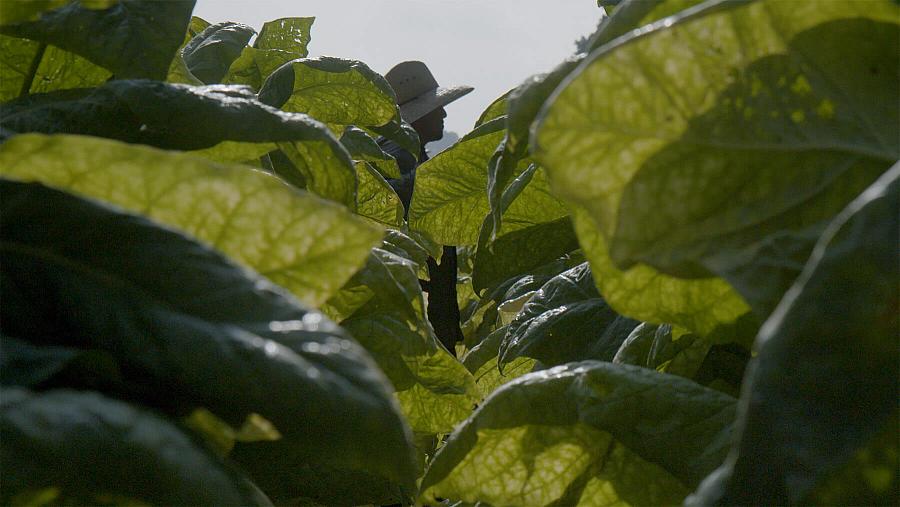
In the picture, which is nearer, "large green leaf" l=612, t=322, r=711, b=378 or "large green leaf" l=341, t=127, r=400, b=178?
"large green leaf" l=612, t=322, r=711, b=378

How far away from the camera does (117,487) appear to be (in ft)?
1.45

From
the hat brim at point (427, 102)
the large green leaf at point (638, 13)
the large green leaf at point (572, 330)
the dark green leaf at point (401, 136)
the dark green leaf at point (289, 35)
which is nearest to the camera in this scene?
the large green leaf at point (638, 13)

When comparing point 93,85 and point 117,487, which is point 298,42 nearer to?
point 93,85

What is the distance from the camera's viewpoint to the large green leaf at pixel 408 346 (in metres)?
0.83

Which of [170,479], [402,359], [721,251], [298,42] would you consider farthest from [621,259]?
[298,42]

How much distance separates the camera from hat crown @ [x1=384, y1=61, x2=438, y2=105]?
5.14 meters

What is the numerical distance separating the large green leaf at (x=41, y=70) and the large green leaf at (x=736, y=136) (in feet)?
1.56

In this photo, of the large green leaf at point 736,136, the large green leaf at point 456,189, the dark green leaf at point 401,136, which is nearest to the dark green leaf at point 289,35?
the dark green leaf at point 401,136

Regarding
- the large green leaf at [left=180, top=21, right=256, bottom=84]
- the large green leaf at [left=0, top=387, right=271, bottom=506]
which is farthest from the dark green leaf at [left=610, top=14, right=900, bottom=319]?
the large green leaf at [left=180, top=21, right=256, bottom=84]

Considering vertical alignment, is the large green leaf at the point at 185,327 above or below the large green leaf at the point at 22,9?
below

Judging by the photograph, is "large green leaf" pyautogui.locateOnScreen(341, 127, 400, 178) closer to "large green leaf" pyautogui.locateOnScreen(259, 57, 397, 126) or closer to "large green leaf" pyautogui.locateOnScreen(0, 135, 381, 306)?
"large green leaf" pyautogui.locateOnScreen(259, 57, 397, 126)

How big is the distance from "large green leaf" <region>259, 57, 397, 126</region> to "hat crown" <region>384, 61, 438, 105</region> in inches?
148

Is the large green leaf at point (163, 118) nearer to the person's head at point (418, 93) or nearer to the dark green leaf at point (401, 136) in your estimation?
the dark green leaf at point (401, 136)

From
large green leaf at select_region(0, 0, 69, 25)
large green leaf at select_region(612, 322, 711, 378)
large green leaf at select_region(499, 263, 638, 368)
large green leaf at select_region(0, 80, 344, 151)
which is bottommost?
large green leaf at select_region(499, 263, 638, 368)
